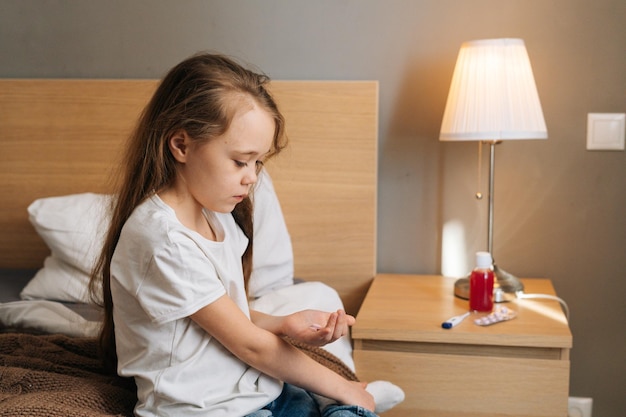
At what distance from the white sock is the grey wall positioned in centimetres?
70

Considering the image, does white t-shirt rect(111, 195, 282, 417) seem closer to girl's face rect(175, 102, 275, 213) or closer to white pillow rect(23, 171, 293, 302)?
girl's face rect(175, 102, 275, 213)

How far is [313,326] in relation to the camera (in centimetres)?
114

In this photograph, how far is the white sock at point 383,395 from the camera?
1.32m

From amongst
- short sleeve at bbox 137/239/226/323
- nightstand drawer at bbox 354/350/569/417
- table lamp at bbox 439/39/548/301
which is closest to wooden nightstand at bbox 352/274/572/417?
nightstand drawer at bbox 354/350/569/417

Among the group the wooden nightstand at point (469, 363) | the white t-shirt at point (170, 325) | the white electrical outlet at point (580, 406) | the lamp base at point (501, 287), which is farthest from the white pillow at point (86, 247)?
the white electrical outlet at point (580, 406)

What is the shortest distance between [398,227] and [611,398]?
72cm

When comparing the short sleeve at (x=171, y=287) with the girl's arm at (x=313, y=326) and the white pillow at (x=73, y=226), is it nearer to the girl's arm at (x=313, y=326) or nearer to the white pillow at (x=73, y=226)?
the girl's arm at (x=313, y=326)

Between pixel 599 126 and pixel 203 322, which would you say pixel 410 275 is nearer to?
pixel 599 126

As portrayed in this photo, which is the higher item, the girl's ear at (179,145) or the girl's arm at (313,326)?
the girl's ear at (179,145)

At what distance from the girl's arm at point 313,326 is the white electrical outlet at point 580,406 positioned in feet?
3.55

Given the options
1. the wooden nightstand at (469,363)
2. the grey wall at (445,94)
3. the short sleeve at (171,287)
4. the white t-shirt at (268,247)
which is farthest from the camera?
the grey wall at (445,94)

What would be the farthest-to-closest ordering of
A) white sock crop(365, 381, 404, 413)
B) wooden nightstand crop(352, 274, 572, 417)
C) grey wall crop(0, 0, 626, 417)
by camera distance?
grey wall crop(0, 0, 626, 417)
wooden nightstand crop(352, 274, 572, 417)
white sock crop(365, 381, 404, 413)

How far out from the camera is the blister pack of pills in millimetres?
1534

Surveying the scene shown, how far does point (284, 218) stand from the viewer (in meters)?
2.00
